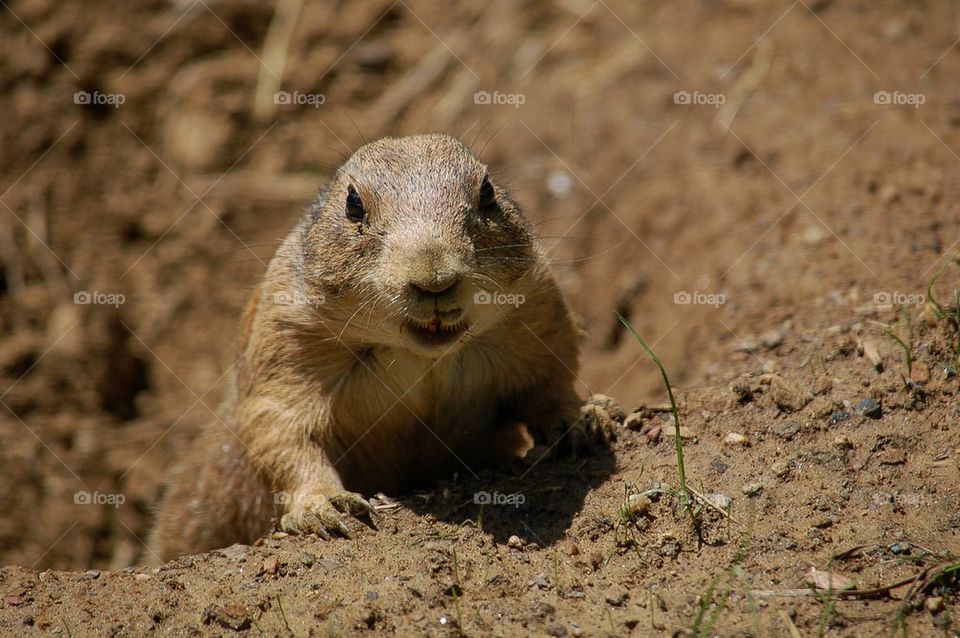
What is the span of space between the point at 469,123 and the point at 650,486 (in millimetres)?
5729

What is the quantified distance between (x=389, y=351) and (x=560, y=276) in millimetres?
3857

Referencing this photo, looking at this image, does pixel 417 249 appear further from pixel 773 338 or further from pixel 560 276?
pixel 560 276

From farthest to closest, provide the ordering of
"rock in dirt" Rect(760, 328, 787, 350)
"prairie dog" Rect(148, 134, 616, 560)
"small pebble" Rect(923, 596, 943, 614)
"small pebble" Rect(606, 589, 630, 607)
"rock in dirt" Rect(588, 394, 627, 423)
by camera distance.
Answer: "rock in dirt" Rect(760, 328, 787, 350) → "rock in dirt" Rect(588, 394, 627, 423) → "prairie dog" Rect(148, 134, 616, 560) → "small pebble" Rect(606, 589, 630, 607) → "small pebble" Rect(923, 596, 943, 614)

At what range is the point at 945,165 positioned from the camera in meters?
6.87

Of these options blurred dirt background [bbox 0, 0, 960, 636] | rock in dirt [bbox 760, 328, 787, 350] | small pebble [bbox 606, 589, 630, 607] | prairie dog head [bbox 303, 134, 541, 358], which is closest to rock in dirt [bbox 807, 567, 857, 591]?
blurred dirt background [bbox 0, 0, 960, 636]

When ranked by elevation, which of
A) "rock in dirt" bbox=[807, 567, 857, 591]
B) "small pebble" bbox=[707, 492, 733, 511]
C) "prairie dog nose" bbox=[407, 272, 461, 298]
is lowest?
"rock in dirt" bbox=[807, 567, 857, 591]

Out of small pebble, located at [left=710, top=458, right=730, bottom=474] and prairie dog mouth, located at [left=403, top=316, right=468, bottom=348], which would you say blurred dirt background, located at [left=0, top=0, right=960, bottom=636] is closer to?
small pebble, located at [left=710, top=458, right=730, bottom=474]

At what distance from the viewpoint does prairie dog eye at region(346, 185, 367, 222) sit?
5254 millimetres

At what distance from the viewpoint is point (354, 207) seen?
5.30 meters

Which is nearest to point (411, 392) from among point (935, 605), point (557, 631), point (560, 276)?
point (557, 631)

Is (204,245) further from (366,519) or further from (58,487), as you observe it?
(366,519)

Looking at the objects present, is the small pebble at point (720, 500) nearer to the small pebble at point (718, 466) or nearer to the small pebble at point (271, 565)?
the small pebble at point (718, 466)

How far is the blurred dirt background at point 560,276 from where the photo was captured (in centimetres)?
438

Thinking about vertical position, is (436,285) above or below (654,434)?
above
